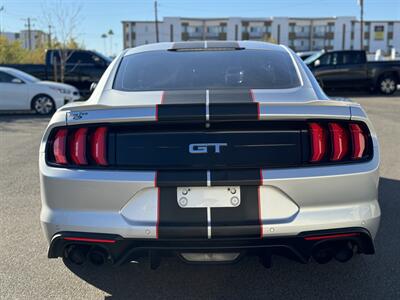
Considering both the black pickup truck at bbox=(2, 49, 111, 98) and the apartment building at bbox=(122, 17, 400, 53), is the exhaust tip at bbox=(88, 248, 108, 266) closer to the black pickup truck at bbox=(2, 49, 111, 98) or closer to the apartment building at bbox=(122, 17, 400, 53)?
the black pickup truck at bbox=(2, 49, 111, 98)

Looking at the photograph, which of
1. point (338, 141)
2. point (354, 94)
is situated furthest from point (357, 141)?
point (354, 94)

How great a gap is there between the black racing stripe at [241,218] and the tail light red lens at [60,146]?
93 cm

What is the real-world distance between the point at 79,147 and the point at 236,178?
36.6 inches

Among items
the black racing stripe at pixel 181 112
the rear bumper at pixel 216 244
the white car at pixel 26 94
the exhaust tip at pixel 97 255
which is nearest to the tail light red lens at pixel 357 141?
the rear bumper at pixel 216 244

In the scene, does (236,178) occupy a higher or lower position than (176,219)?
higher

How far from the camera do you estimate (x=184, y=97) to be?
8.22 feet

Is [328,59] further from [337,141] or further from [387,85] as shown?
[337,141]

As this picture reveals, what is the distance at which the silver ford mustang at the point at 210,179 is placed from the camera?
7.60 feet

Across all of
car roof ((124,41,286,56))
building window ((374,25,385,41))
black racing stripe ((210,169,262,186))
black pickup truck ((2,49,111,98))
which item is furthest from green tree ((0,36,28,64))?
building window ((374,25,385,41))

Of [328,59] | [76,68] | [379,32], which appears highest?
[379,32]

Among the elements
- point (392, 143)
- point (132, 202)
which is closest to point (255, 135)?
point (132, 202)

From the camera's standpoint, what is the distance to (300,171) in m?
2.34

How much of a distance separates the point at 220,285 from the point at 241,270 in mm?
263

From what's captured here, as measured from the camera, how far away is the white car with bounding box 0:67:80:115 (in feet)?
39.5
